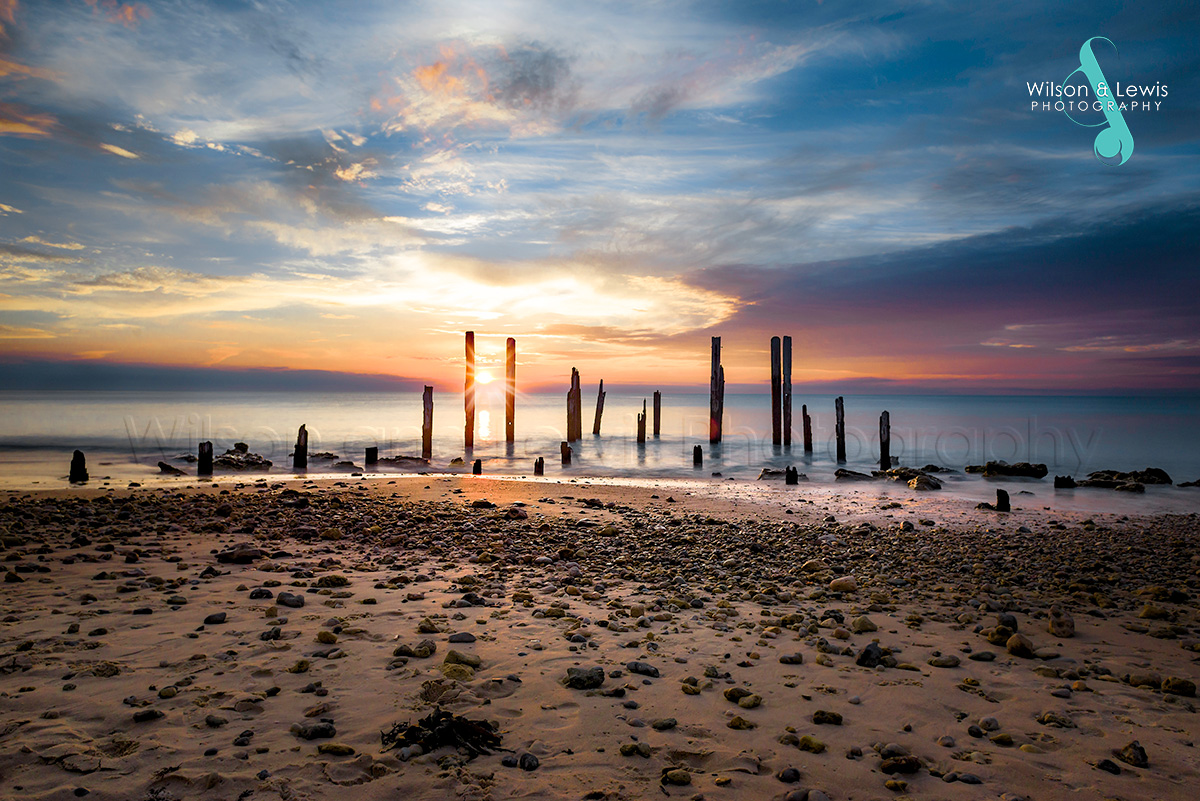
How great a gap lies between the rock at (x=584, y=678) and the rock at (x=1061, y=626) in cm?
473

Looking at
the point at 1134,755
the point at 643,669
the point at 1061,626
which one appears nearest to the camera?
the point at 1134,755

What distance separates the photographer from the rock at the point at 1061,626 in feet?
18.3

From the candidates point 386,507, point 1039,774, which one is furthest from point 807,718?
point 386,507

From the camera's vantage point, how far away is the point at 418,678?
13.6ft

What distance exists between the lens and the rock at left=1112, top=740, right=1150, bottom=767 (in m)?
3.40

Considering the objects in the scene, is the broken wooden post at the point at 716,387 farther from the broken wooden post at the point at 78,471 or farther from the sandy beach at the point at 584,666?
the broken wooden post at the point at 78,471

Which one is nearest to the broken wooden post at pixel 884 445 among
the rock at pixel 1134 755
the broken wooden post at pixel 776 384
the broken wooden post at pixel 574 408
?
the broken wooden post at pixel 776 384

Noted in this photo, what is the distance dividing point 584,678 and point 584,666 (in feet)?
0.85

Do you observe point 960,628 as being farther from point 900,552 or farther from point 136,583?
point 136,583

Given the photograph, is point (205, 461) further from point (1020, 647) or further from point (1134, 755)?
point (1134, 755)

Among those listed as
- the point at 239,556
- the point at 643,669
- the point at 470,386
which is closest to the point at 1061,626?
the point at 643,669

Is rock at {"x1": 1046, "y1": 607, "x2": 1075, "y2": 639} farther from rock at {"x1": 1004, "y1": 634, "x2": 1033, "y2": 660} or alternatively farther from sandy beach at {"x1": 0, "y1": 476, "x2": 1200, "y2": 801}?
rock at {"x1": 1004, "y1": 634, "x2": 1033, "y2": 660}

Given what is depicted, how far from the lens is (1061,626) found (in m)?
5.60

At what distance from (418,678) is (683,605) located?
117 inches
